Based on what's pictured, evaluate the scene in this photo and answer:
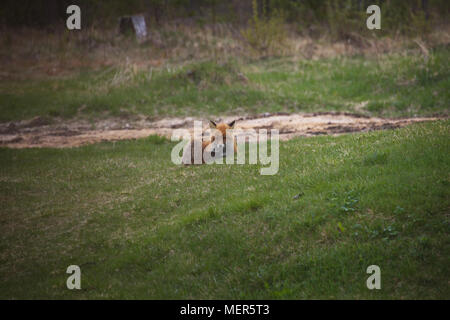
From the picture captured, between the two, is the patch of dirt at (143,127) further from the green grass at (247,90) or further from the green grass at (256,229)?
the green grass at (256,229)

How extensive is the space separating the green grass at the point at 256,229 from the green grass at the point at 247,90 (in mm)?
8304

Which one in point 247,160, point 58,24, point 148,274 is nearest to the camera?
point 148,274

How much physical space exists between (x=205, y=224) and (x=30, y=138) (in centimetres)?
1231

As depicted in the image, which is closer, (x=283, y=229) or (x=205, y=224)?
(x=283, y=229)

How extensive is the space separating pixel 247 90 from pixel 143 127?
19.1 ft

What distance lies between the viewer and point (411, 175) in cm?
751

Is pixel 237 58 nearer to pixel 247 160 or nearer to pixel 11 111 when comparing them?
pixel 11 111

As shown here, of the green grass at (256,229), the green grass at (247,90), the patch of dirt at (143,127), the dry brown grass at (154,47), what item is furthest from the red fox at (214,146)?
the dry brown grass at (154,47)

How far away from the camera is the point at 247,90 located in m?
20.9

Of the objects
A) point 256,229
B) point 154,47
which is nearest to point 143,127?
point 256,229

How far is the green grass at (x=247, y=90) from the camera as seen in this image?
18.4 metres

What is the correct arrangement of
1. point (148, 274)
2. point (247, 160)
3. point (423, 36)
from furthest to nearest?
1. point (423, 36)
2. point (247, 160)
3. point (148, 274)

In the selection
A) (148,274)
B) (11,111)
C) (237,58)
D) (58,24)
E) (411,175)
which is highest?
(58,24)

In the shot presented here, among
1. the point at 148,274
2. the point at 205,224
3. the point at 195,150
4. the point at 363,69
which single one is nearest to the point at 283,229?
the point at 205,224
